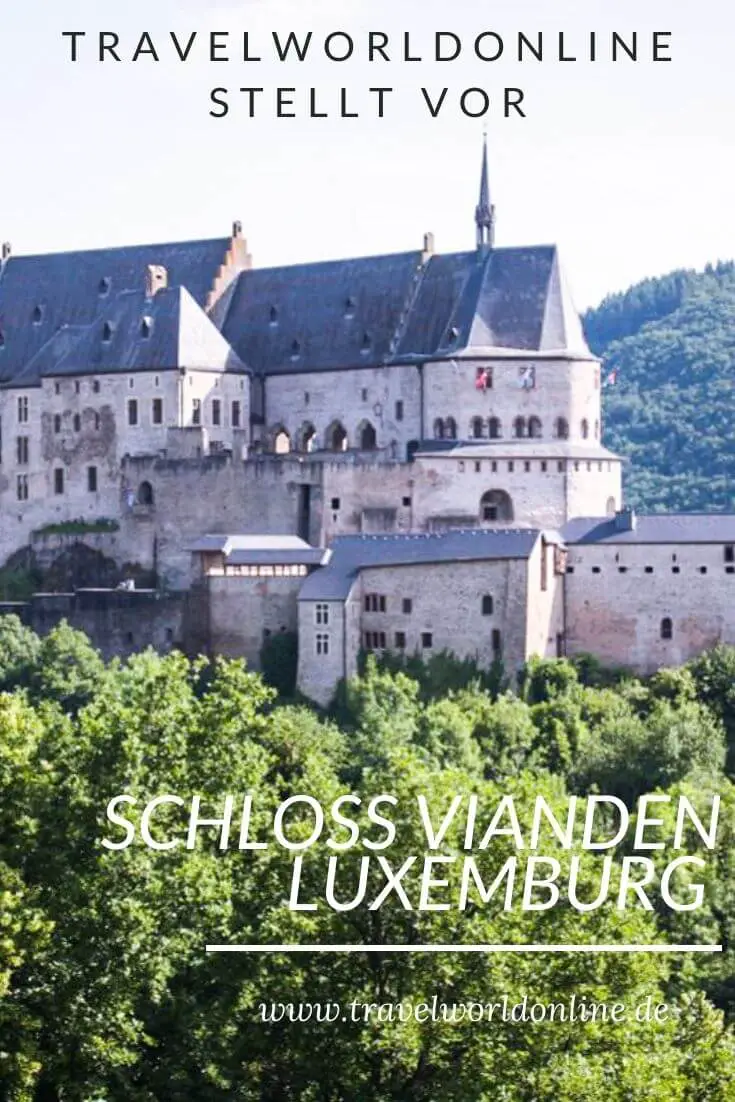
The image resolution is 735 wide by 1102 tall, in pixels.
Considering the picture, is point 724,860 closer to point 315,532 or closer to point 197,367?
point 315,532

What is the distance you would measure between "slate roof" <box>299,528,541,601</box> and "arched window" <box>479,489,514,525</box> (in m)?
3.54

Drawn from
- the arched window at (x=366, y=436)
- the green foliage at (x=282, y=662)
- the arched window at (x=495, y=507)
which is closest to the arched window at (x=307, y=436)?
the arched window at (x=366, y=436)

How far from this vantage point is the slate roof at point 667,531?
84.2 meters

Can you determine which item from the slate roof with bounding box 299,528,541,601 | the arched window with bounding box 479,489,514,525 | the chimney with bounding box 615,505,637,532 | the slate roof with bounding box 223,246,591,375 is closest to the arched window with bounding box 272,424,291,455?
the slate roof with bounding box 223,246,591,375

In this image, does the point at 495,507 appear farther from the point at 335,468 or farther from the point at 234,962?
the point at 234,962

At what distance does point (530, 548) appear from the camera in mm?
83062

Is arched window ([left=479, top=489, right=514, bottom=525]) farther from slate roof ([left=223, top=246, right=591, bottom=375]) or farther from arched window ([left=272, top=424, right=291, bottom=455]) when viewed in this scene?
arched window ([left=272, top=424, right=291, bottom=455])

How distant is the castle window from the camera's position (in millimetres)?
94438

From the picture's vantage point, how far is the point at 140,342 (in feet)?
320

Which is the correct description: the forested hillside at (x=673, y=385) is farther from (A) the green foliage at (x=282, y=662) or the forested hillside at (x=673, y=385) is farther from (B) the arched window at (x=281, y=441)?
(A) the green foliage at (x=282, y=662)

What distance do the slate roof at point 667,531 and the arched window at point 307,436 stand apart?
13.0 meters

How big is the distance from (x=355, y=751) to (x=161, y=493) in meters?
17.1

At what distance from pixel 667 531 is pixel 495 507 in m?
7.51

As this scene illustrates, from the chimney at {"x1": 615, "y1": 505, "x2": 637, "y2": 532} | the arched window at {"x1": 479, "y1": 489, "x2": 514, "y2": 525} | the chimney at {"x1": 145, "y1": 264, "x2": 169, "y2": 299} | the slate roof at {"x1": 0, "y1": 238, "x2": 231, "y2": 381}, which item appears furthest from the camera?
the slate roof at {"x1": 0, "y1": 238, "x2": 231, "y2": 381}
